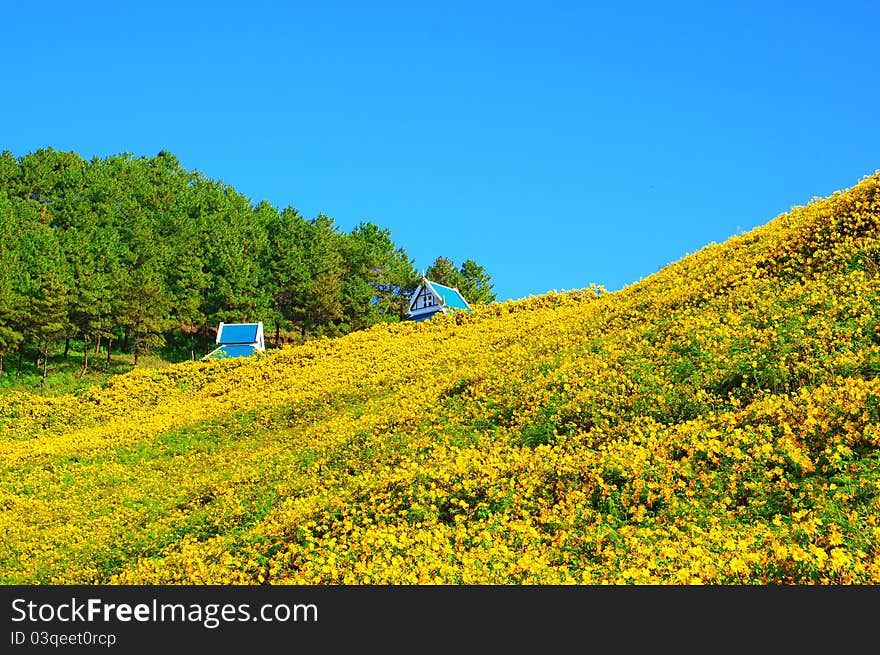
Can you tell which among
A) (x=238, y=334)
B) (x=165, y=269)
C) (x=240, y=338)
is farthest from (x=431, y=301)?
(x=165, y=269)

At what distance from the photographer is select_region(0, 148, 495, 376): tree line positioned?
147 ft

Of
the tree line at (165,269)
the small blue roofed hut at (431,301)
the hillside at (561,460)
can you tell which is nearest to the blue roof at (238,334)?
the tree line at (165,269)

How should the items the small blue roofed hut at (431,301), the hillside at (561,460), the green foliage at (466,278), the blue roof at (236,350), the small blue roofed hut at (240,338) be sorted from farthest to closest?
the green foliage at (466,278) → the small blue roofed hut at (431,301) → the small blue roofed hut at (240,338) → the blue roof at (236,350) → the hillside at (561,460)

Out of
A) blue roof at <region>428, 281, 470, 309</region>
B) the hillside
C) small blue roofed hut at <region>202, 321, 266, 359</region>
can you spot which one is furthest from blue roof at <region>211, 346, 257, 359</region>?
the hillside

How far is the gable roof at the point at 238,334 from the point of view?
45244 millimetres

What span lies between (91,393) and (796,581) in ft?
91.8

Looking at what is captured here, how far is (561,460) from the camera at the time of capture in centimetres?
913

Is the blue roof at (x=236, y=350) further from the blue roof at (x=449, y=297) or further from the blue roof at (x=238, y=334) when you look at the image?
the blue roof at (x=449, y=297)

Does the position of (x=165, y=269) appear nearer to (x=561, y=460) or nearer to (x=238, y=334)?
(x=238, y=334)

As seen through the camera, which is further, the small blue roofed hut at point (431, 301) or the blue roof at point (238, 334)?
the small blue roofed hut at point (431, 301)

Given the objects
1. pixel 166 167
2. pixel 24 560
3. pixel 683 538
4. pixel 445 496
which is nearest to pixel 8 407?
pixel 24 560

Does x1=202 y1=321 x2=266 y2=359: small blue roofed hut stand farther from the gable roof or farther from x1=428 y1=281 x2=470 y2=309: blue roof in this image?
x1=428 y1=281 x2=470 y2=309: blue roof

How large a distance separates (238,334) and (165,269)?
41.9ft

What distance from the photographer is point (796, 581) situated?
5.31m
